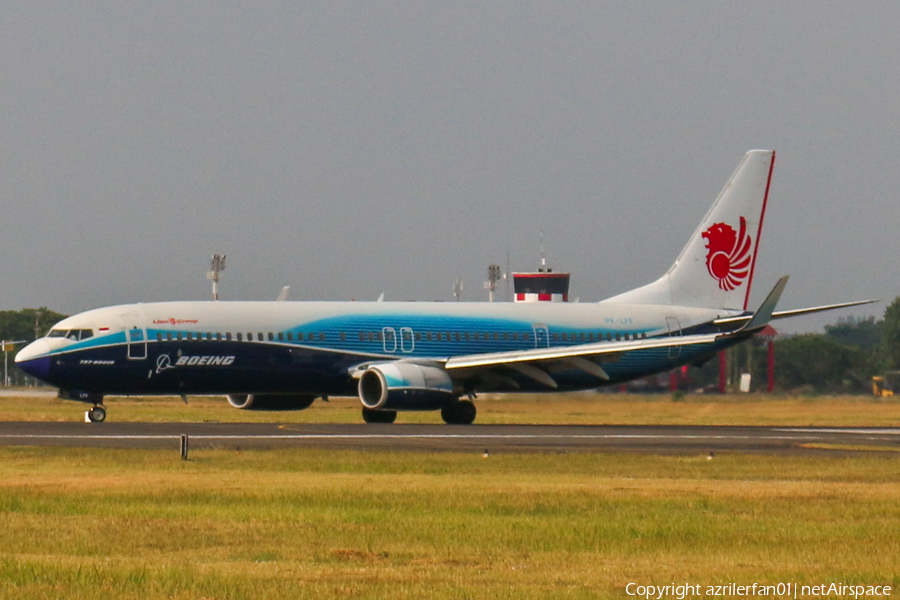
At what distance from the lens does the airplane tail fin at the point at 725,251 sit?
55062mm

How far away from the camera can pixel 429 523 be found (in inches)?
735

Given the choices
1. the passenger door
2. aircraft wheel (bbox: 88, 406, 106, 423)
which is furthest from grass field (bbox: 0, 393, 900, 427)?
the passenger door

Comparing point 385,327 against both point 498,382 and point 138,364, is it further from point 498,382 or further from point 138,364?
point 138,364

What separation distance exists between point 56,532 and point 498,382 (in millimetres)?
32798

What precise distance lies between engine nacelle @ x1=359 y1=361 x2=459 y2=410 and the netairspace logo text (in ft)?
104

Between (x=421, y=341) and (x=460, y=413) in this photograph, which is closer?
(x=460, y=413)

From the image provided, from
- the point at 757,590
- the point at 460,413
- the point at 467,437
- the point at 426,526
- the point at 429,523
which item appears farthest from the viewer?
the point at 460,413

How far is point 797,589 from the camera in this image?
13.3 m

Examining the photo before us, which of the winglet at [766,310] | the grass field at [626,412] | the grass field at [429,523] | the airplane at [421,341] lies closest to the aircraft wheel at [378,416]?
the airplane at [421,341]

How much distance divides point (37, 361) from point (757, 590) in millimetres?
34435

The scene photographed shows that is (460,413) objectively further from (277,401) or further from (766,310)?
(766,310)

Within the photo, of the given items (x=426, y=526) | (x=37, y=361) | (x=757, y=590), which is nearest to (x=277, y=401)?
(x=37, y=361)

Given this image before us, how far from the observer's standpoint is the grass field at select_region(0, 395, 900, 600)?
45.5ft

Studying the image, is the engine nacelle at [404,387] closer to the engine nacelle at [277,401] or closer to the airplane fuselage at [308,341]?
the airplane fuselage at [308,341]
